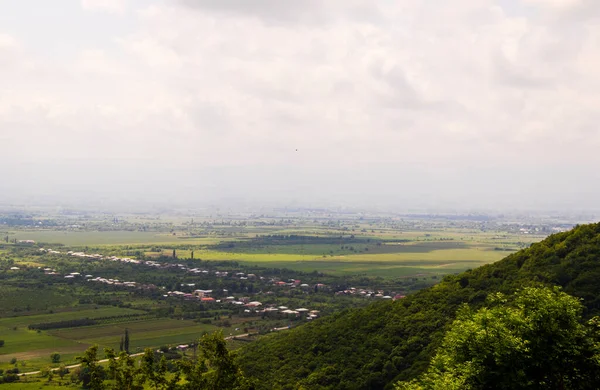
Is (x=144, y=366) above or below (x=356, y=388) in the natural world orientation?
above

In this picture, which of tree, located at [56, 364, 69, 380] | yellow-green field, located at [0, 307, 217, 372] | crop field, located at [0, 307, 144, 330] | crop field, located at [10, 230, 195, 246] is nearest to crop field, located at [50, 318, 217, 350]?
yellow-green field, located at [0, 307, 217, 372]

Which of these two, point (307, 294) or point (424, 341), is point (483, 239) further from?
point (424, 341)

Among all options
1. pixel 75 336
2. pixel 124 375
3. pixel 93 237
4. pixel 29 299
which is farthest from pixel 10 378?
pixel 93 237

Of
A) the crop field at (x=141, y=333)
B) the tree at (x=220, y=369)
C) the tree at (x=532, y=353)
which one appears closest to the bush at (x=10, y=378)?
the crop field at (x=141, y=333)

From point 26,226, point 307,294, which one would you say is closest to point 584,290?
point 307,294

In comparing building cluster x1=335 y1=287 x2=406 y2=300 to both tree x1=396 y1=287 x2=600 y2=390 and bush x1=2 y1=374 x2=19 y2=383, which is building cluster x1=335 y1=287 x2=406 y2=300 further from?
tree x1=396 y1=287 x2=600 y2=390
